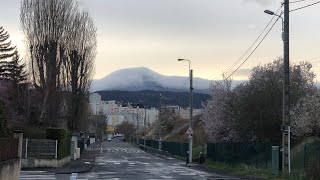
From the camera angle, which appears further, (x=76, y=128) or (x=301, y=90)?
(x=76, y=128)

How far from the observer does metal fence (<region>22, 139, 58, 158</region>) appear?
36688 millimetres

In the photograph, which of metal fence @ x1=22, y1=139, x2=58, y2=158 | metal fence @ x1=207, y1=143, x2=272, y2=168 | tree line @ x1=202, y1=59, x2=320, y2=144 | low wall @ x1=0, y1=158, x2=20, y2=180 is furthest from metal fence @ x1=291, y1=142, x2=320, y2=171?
metal fence @ x1=22, y1=139, x2=58, y2=158

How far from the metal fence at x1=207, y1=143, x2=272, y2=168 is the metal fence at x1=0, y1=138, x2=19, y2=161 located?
18592 mm

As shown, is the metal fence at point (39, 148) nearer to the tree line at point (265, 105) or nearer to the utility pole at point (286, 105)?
the tree line at point (265, 105)

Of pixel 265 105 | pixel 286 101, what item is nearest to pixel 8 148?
pixel 286 101

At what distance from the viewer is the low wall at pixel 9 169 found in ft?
53.5

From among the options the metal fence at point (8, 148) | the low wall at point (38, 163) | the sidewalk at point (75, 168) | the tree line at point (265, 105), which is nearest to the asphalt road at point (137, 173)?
the sidewalk at point (75, 168)

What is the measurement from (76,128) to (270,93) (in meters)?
24.6

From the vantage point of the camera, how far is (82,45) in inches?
2219

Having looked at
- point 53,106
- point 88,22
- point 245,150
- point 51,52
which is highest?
point 88,22

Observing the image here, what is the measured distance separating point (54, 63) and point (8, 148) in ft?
109

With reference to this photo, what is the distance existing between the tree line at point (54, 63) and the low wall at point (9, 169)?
2515 cm

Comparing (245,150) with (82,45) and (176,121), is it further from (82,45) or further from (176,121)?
(176,121)

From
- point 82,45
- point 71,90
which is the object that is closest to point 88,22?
point 82,45
